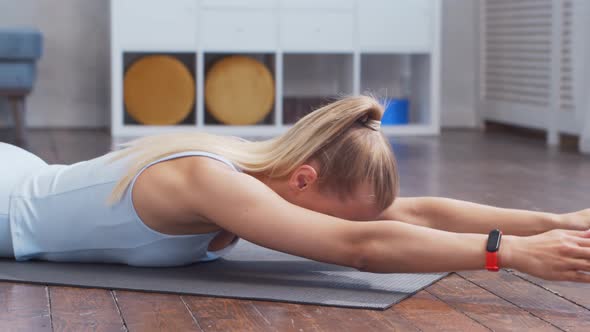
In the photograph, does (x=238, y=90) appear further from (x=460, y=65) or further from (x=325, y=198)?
(x=325, y=198)

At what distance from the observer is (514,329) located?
137 centimetres

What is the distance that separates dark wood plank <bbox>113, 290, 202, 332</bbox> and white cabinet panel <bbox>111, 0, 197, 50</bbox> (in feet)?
10.7

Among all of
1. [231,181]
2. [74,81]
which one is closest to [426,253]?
[231,181]

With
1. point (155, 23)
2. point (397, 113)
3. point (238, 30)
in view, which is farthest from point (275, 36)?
point (397, 113)

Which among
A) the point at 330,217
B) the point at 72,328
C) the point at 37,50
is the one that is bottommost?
the point at 72,328

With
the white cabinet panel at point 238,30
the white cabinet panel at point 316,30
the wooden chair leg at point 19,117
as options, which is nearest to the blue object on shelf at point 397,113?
the white cabinet panel at point 316,30

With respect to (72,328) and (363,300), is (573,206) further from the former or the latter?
(72,328)

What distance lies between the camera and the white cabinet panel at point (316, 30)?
484 centimetres

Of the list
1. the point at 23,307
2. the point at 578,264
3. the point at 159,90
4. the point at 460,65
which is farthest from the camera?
the point at 460,65

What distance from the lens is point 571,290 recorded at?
1621 mm

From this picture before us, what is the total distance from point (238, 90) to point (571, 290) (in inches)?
133

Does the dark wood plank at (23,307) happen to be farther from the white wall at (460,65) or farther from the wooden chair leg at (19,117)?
the white wall at (460,65)

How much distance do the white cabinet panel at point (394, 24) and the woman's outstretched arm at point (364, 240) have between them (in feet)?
11.4

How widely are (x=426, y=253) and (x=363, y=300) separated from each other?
14 cm
